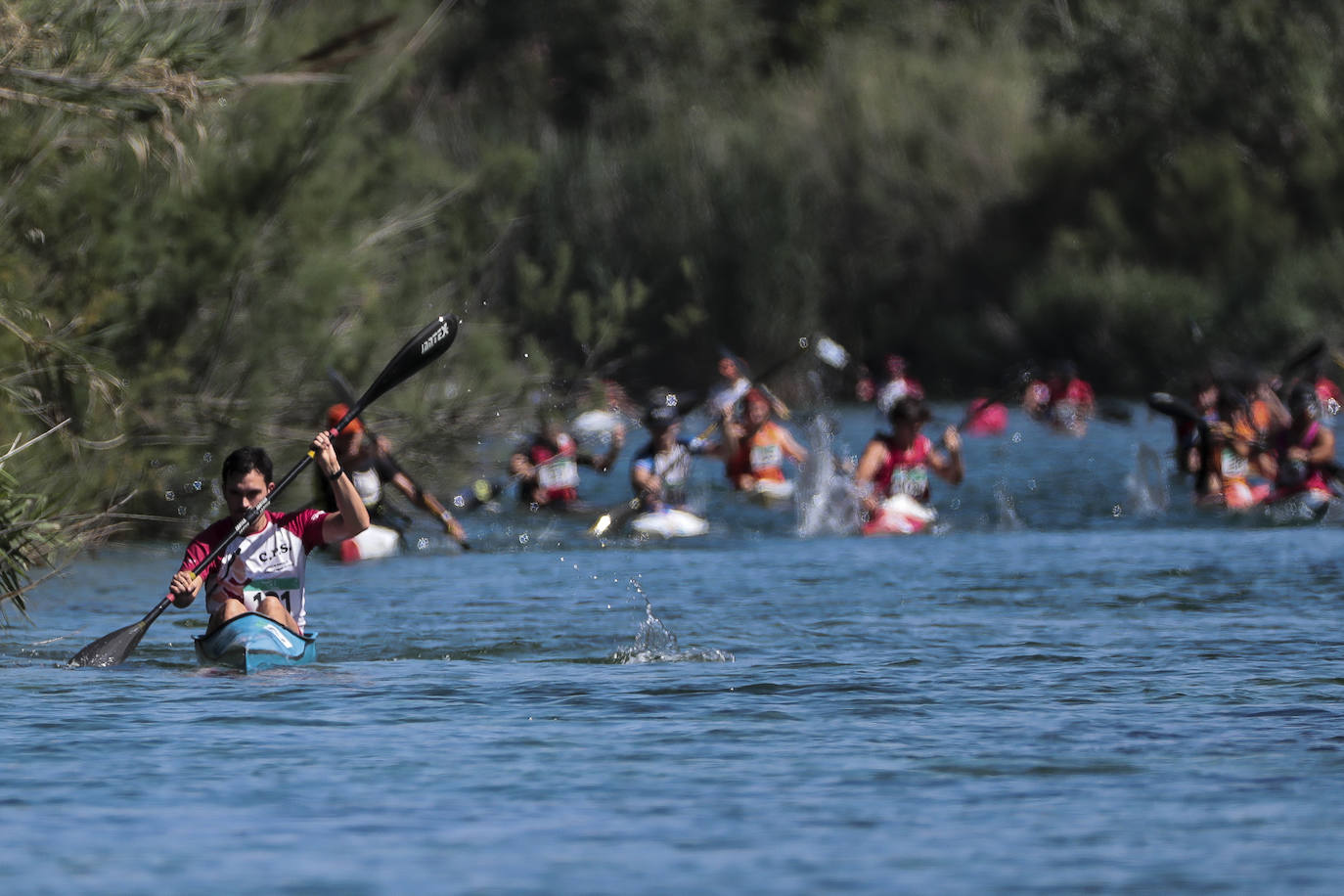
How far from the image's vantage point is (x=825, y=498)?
67.3 feet

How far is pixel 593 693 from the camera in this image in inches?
430

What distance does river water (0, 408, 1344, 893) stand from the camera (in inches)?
286

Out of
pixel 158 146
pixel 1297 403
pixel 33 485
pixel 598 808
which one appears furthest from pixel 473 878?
pixel 1297 403

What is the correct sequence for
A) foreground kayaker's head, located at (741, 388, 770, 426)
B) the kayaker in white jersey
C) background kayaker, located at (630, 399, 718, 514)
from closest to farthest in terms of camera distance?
the kayaker in white jersey, background kayaker, located at (630, 399, 718, 514), foreground kayaker's head, located at (741, 388, 770, 426)

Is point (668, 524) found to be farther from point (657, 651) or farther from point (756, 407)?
point (657, 651)

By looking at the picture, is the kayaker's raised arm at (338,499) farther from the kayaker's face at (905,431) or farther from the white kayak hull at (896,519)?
the white kayak hull at (896,519)

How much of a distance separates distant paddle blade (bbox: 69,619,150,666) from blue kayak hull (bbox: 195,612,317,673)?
557mm

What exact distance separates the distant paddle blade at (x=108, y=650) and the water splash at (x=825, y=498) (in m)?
9.24

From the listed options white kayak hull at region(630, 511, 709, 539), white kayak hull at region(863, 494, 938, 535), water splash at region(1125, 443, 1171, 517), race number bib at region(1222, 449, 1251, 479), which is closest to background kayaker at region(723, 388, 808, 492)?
white kayak hull at region(630, 511, 709, 539)

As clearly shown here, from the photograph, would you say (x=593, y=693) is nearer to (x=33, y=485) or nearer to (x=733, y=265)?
(x=33, y=485)

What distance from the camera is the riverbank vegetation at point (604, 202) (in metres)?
16.2

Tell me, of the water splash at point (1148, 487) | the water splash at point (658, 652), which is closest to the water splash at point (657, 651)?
the water splash at point (658, 652)

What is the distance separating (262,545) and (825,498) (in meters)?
9.67

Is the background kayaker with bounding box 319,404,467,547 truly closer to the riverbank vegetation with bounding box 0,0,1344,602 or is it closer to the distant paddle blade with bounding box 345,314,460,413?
the riverbank vegetation with bounding box 0,0,1344,602
